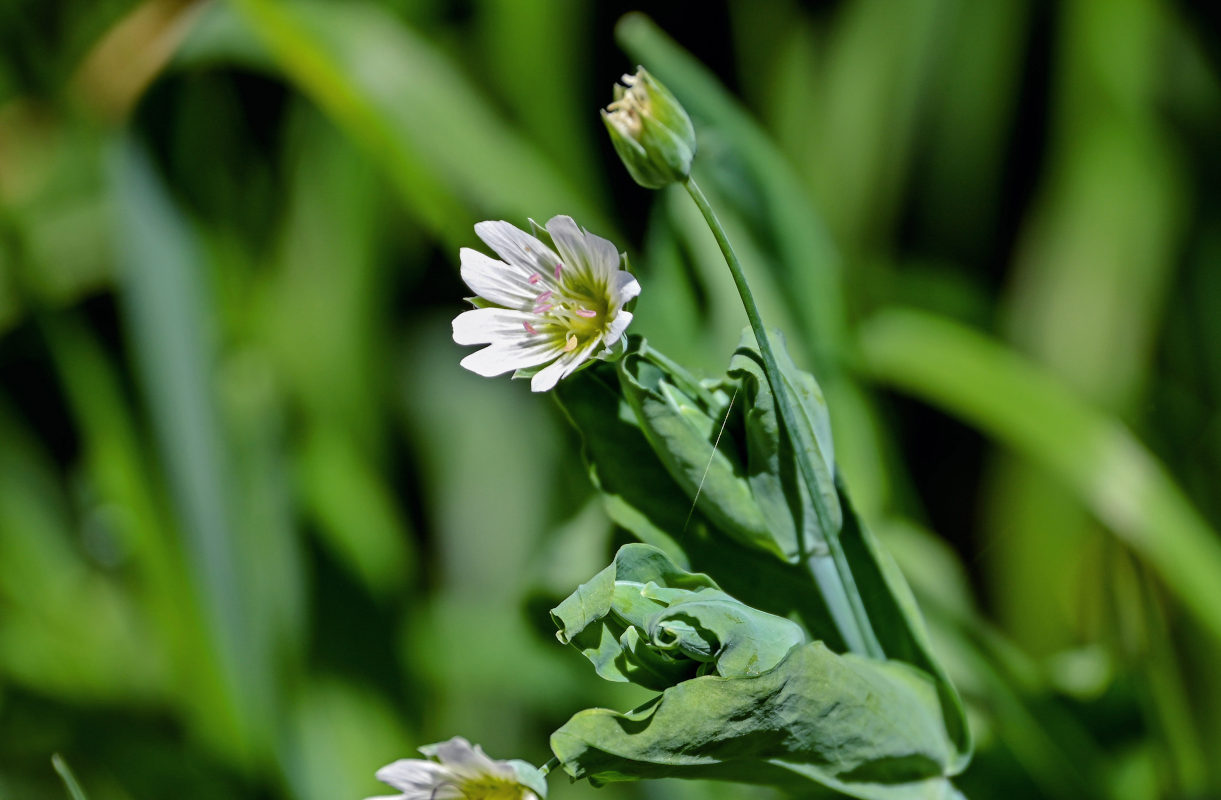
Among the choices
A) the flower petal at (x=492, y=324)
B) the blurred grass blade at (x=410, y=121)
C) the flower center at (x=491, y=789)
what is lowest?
the flower center at (x=491, y=789)

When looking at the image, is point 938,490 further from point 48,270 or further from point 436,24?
point 48,270

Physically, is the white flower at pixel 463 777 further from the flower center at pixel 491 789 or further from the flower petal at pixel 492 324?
the flower petal at pixel 492 324

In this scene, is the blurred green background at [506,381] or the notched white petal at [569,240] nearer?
the notched white petal at [569,240]

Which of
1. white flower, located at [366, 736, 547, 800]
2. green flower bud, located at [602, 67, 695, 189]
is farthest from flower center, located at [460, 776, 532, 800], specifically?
green flower bud, located at [602, 67, 695, 189]

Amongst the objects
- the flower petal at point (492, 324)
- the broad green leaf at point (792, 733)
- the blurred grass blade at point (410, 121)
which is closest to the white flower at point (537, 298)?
the flower petal at point (492, 324)

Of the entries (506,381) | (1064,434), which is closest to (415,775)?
(1064,434)

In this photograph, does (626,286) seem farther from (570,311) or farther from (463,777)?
(463,777)
